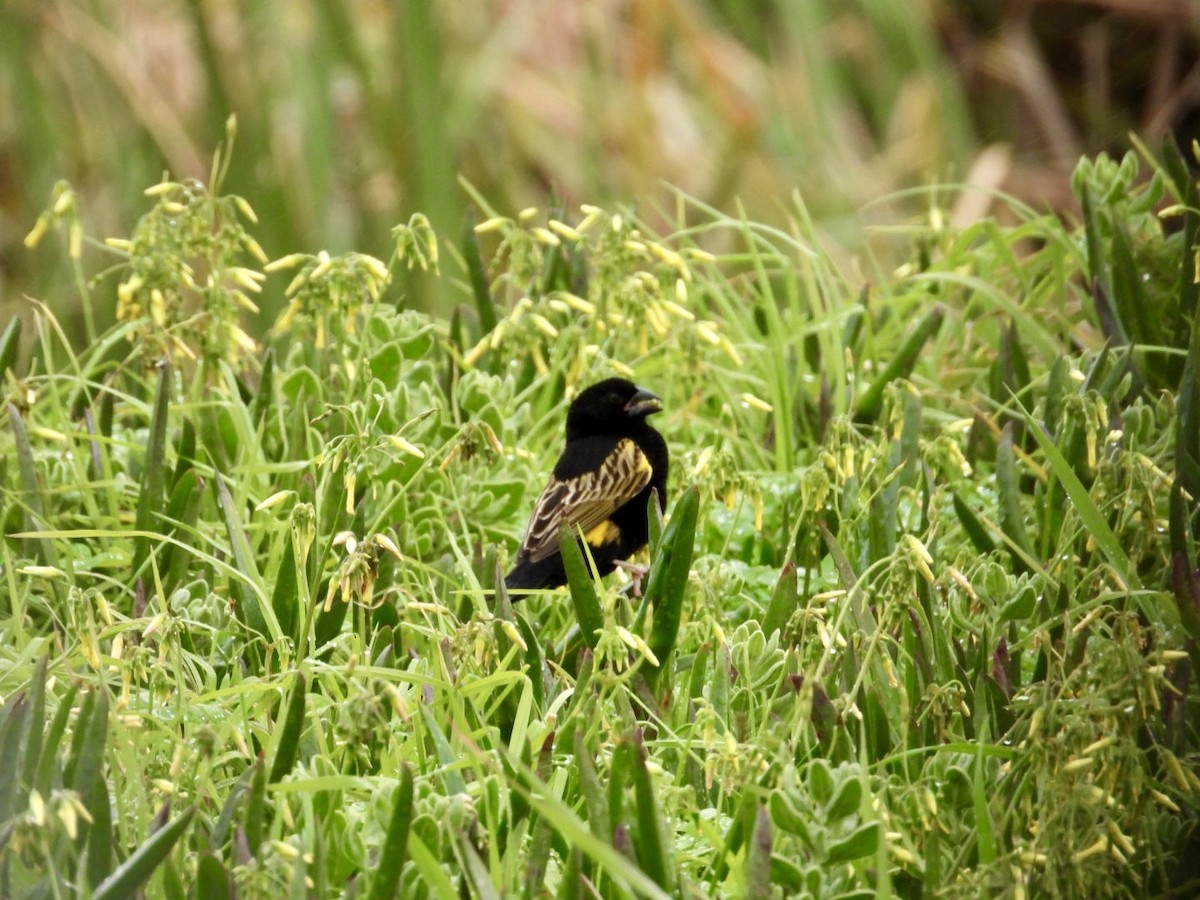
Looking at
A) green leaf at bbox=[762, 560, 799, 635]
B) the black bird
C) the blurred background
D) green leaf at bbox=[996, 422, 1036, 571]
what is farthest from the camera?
the blurred background

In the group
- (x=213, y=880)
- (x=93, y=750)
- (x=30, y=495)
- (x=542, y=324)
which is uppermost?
(x=542, y=324)

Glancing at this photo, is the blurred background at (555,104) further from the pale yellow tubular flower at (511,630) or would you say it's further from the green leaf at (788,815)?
the green leaf at (788,815)

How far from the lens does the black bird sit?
115 inches

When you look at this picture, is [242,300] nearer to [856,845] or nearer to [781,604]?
[781,604]

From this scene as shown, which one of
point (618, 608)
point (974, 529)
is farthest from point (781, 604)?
point (974, 529)

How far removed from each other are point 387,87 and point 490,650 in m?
4.37

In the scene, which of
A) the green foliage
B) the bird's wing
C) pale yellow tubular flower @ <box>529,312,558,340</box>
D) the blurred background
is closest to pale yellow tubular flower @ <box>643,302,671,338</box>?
the green foliage

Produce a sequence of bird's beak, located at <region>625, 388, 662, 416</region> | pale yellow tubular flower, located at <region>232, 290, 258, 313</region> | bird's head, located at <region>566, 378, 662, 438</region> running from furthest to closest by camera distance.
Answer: bird's beak, located at <region>625, 388, 662, 416</region>
bird's head, located at <region>566, 378, 662, 438</region>
pale yellow tubular flower, located at <region>232, 290, 258, 313</region>

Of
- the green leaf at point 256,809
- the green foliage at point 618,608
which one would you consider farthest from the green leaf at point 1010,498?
the green leaf at point 256,809

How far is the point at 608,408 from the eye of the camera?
321 cm

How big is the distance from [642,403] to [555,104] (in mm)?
4666

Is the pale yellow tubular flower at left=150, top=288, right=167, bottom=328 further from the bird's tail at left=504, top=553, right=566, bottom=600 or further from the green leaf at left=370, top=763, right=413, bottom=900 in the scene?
the green leaf at left=370, top=763, right=413, bottom=900

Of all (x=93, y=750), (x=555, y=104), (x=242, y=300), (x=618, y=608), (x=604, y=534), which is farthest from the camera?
(x=555, y=104)

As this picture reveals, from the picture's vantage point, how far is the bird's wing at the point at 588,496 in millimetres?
2926
